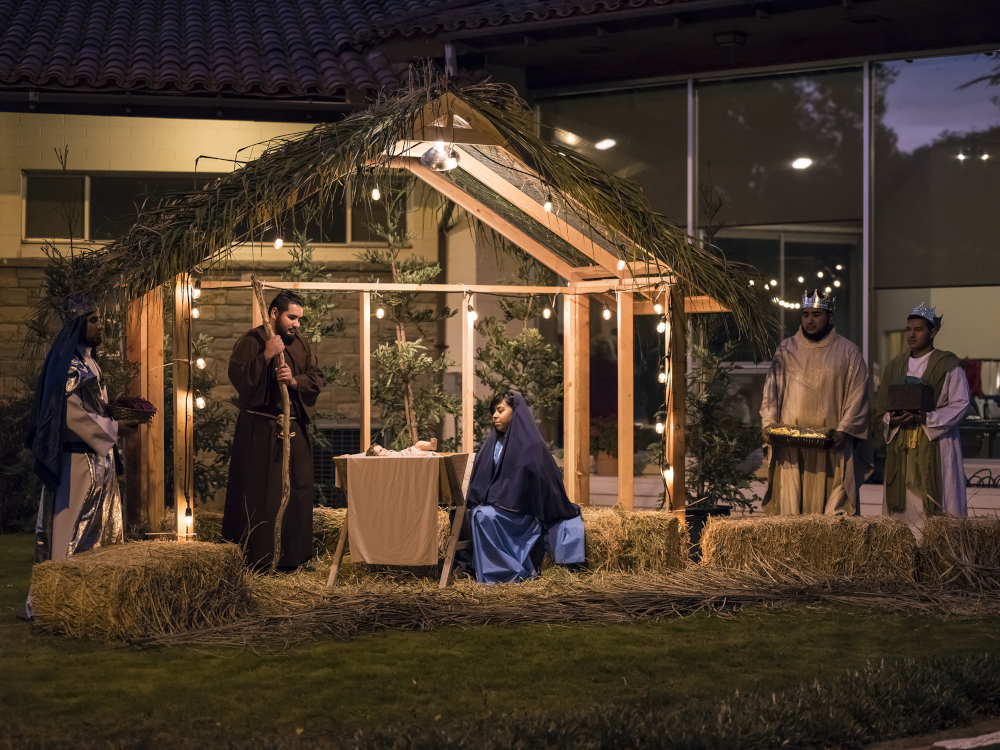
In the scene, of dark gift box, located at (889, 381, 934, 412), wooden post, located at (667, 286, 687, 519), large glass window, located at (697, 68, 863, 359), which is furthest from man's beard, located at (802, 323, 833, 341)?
large glass window, located at (697, 68, 863, 359)

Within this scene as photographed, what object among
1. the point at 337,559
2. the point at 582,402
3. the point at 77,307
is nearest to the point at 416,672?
the point at 337,559

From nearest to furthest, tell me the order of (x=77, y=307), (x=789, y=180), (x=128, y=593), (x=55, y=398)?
1. (x=128, y=593)
2. (x=55, y=398)
3. (x=77, y=307)
4. (x=789, y=180)

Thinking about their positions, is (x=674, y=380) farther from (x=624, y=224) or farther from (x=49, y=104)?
(x=49, y=104)

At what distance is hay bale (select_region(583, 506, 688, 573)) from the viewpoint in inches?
305

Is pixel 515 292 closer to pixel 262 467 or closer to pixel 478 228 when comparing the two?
pixel 478 228

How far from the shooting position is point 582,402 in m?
9.27

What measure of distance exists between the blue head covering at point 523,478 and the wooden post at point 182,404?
6.25ft

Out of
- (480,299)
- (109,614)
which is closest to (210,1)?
(480,299)

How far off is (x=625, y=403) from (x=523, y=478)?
1.49m

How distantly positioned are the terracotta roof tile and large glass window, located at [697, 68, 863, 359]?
10.7 feet

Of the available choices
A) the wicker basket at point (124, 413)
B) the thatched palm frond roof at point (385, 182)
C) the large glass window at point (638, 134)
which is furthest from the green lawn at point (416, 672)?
the large glass window at point (638, 134)

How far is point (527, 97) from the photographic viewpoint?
39.3 ft

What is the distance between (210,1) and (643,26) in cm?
570

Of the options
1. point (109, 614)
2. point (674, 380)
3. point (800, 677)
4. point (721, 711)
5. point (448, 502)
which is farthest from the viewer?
point (674, 380)
